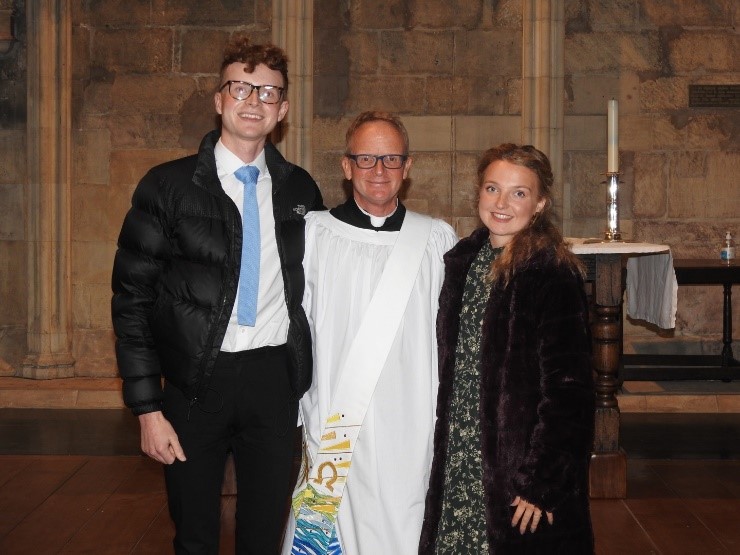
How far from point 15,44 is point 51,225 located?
1.29 m

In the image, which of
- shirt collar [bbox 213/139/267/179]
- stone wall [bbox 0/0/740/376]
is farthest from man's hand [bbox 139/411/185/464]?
stone wall [bbox 0/0/740/376]

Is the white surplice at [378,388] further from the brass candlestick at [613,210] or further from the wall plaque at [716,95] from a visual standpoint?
the wall plaque at [716,95]

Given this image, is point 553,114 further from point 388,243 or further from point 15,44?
point 388,243

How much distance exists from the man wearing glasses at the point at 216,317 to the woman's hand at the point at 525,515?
25.5 inches

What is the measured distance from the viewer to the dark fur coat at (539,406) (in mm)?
2219

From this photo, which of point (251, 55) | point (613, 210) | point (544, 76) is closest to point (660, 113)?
point (544, 76)

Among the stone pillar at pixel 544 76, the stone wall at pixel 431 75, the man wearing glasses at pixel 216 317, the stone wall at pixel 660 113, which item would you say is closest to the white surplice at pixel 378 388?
the man wearing glasses at pixel 216 317

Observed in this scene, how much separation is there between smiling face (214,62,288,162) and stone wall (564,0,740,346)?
4559 millimetres

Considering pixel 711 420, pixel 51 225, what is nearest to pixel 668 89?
pixel 711 420

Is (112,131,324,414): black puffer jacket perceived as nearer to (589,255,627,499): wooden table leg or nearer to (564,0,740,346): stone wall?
(589,255,627,499): wooden table leg

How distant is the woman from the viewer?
222 centimetres

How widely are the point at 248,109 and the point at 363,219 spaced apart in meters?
0.46

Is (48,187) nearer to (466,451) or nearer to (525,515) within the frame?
(466,451)

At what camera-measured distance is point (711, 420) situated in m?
5.85
